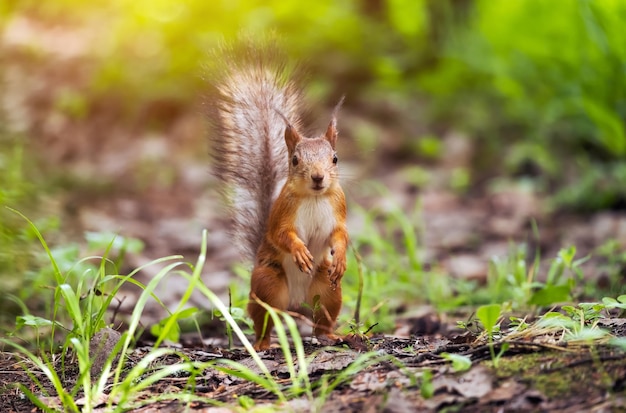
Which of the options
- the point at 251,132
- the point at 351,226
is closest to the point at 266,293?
the point at 251,132

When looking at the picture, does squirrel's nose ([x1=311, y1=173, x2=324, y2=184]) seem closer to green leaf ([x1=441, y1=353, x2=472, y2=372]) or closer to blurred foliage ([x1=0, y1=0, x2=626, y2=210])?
green leaf ([x1=441, y1=353, x2=472, y2=372])

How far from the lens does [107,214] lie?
5.87 meters

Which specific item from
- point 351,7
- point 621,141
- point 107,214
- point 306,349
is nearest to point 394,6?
point 351,7

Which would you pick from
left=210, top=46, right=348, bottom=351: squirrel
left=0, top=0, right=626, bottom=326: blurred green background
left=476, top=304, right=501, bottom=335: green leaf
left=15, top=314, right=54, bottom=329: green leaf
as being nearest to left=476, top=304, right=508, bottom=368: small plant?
left=476, top=304, right=501, bottom=335: green leaf

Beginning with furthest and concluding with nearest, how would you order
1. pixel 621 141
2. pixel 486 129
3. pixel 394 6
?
1. pixel 394 6
2. pixel 486 129
3. pixel 621 141

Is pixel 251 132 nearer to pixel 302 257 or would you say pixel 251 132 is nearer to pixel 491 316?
pixel 302 257

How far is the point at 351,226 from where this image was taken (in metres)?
5.75

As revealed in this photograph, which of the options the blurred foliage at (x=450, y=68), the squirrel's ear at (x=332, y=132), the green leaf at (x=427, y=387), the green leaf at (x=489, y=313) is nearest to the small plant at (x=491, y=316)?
the green leaf at (x=489, y=313)

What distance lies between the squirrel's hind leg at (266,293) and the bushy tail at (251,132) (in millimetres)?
335

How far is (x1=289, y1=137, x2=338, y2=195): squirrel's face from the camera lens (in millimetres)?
2646

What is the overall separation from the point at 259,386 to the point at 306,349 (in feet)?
1.36

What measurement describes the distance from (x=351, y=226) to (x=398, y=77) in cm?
320

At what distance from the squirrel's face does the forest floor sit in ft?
1.66

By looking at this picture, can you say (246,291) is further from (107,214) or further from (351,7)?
(351,7)
